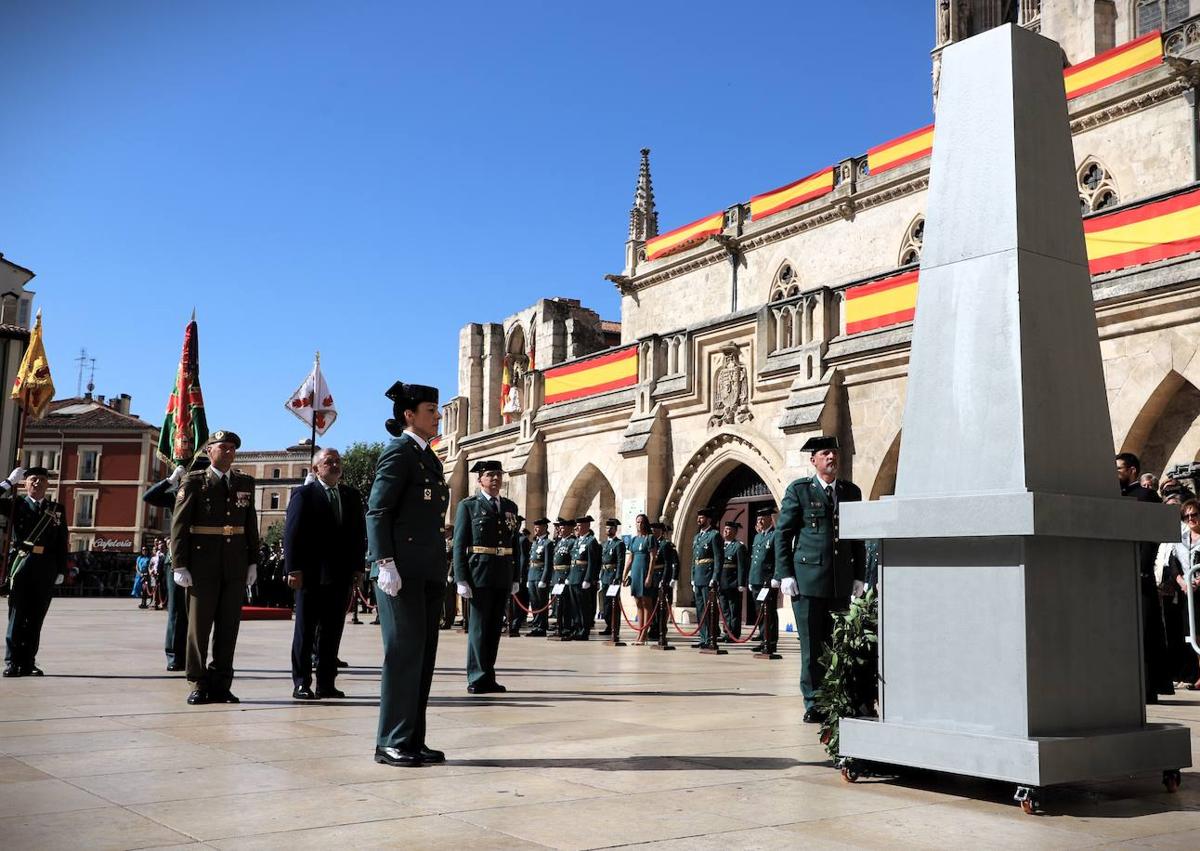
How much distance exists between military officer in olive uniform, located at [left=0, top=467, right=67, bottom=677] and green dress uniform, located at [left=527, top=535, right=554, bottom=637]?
31.0 feet

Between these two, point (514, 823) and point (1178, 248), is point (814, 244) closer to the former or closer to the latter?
point (1178, 248)

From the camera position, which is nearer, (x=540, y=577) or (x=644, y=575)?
(x=644, y=575)

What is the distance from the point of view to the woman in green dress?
15.5 meters

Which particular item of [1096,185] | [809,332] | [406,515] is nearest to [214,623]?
[406,515]

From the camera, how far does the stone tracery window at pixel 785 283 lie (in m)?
29.1

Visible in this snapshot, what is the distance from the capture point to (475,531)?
9.39 metres

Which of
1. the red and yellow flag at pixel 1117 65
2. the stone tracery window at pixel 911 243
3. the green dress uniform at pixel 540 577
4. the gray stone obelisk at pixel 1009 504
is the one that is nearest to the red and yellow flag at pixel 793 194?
the stone tracery window at pixel 911 243

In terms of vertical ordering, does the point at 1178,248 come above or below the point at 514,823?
above

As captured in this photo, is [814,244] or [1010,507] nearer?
[1010,507]

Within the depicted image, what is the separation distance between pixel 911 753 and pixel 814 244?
80.9ft

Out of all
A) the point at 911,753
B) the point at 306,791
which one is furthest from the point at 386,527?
the point at 911,753

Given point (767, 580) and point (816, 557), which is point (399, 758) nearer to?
point (816, 557)

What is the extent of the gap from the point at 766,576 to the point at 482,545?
574 centimetres

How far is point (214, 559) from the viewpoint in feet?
26.7
